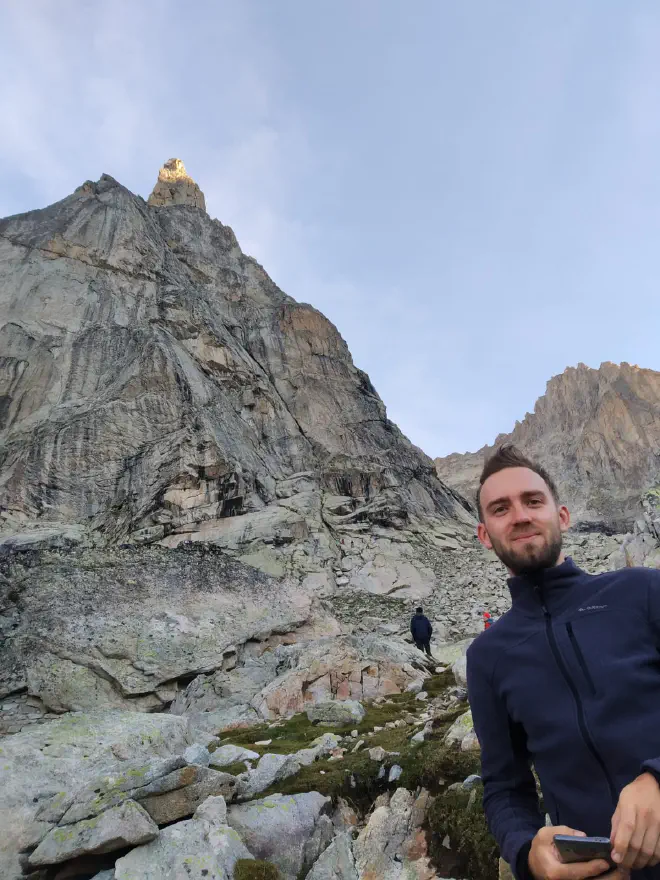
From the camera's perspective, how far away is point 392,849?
5266mm

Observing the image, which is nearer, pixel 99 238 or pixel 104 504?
pixel 104 504

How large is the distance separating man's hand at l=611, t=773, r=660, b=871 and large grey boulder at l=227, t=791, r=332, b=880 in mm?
5422

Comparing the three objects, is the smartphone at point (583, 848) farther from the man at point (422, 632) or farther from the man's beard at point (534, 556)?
the man at point (422, 632)

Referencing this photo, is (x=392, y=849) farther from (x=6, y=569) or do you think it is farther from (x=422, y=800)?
(x=6, y=569)

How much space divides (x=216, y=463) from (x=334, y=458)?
1465cm

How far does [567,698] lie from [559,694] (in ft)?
0.11

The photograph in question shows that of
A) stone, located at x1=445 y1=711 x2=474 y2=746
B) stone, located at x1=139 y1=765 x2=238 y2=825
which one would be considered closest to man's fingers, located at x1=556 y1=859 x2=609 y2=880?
stone, located at x1=445 y1=711 x2=474 y2=746

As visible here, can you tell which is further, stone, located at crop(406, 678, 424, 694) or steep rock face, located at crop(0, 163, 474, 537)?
steep rock face, located at crop(0, 163, 474, 537)

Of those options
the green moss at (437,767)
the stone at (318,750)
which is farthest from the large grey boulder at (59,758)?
the green moss at (437,767)

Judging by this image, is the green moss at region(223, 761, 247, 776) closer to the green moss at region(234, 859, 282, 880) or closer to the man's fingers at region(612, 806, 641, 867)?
the green moss at region(234, 859, 282, 880)

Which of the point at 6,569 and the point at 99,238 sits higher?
the point at 99,238

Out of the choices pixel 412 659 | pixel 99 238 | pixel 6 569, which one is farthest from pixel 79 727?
pixel 99 238

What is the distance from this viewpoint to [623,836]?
1.56 metres

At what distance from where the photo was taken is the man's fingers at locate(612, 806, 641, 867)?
1.55m
